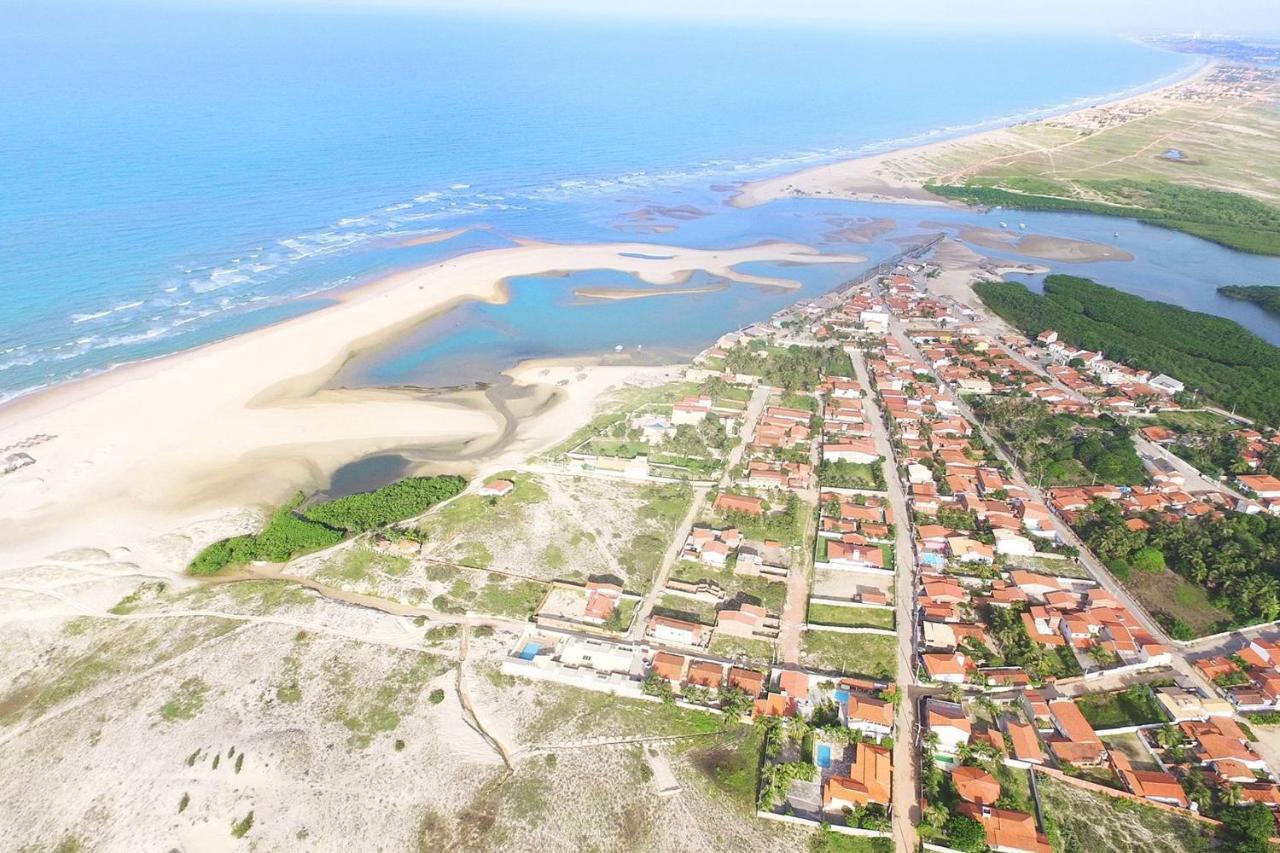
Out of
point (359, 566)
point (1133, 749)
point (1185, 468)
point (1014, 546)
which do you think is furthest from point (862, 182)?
point (359, 566)

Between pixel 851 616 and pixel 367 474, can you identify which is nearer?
pixel 851 616

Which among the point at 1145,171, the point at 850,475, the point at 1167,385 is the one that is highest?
the point at 1145,171

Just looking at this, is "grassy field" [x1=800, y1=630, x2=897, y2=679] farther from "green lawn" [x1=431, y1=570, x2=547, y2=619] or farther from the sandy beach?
the sandy beach

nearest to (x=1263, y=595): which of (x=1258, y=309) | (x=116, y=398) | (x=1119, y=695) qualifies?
(x=1119, y=695)

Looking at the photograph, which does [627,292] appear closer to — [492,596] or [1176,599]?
[492,596]

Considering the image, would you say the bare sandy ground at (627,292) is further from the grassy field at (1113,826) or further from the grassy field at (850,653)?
the grassy field at (1113,826)
